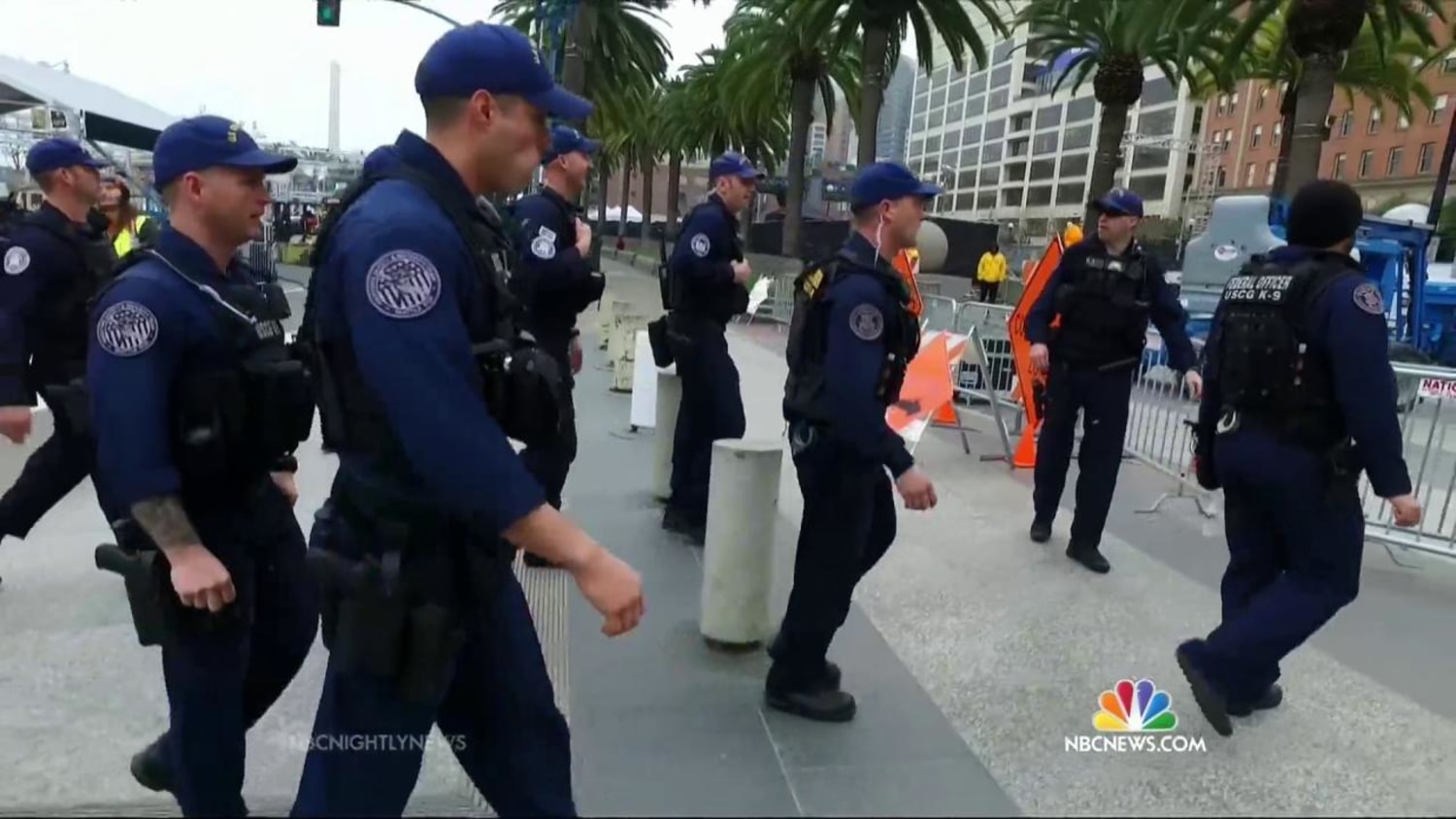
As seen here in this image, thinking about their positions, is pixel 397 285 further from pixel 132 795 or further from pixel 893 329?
pixel 132 795

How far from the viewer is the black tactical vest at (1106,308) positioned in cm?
536

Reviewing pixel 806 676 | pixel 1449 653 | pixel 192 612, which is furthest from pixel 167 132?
pixel 1449 653

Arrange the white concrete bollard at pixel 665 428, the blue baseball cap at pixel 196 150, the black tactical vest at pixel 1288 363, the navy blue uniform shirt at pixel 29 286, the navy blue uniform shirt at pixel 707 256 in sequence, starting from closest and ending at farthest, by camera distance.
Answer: the blue baseball cap at pixel 196 150 < the black tactical vest at pixel 1288 363 < the navy blue uniform shirt at pixel 29 286 < the navy blue uniform shirt at pixel 707 256 < the white concrete bollard at pixel 665 428

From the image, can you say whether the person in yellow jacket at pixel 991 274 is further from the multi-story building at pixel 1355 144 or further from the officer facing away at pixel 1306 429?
the multi-story building at pixel 1355 144

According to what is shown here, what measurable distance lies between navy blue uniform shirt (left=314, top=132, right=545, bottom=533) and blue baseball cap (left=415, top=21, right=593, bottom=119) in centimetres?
28

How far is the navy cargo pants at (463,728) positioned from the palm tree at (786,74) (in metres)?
20.4

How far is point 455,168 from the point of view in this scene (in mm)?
1986

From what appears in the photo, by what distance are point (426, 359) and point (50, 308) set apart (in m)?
3.32

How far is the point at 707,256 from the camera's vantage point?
509 centimetres

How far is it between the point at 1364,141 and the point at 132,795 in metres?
69.9

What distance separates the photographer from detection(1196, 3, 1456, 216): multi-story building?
5250cm

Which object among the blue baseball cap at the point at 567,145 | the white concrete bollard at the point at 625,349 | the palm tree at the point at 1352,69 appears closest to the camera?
the blue baseball cap at the point at 567,145

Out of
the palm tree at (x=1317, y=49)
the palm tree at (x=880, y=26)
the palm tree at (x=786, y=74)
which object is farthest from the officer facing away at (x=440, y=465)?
the palm tree at (x=786, y=74)

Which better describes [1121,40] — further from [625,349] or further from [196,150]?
[196,150]
